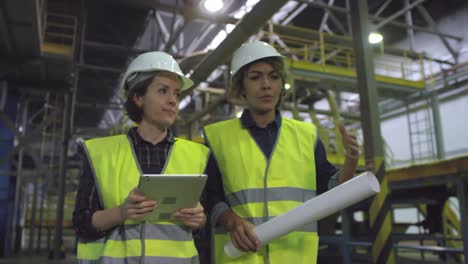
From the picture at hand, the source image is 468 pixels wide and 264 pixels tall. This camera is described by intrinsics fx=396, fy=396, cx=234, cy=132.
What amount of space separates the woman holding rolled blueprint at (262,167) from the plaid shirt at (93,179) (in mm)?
276

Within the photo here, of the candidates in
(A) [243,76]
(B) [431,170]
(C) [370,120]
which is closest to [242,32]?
(C) [370,120]

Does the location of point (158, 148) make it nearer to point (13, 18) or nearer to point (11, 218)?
point (13, 18)

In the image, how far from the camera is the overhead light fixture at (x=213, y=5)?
7.02m

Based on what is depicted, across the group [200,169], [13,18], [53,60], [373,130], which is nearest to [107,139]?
[200,169]

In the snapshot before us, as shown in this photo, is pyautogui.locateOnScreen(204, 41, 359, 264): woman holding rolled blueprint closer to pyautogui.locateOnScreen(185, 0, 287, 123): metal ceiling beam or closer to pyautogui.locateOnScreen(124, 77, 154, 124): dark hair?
pyautogui.locateOnScreen(124, 77, 154, 124): dark hair

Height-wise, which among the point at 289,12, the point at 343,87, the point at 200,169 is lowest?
the point at 200,169

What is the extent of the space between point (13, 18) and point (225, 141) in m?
5.96

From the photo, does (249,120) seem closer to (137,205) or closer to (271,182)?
(271,182)

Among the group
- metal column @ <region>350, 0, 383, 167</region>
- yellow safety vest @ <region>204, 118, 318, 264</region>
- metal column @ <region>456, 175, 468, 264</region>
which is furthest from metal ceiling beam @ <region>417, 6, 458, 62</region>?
yellow safety vest @ <region>204, 118, 318, 264</region>

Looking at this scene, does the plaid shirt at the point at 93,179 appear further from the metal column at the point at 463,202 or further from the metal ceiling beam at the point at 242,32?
the metal column at the point at 463,202

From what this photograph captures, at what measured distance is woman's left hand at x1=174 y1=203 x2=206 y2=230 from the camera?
175 cm

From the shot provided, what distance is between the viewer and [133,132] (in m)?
2.05

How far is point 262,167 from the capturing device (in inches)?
76.4

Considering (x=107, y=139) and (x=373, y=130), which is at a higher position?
(x=373, y=130)
